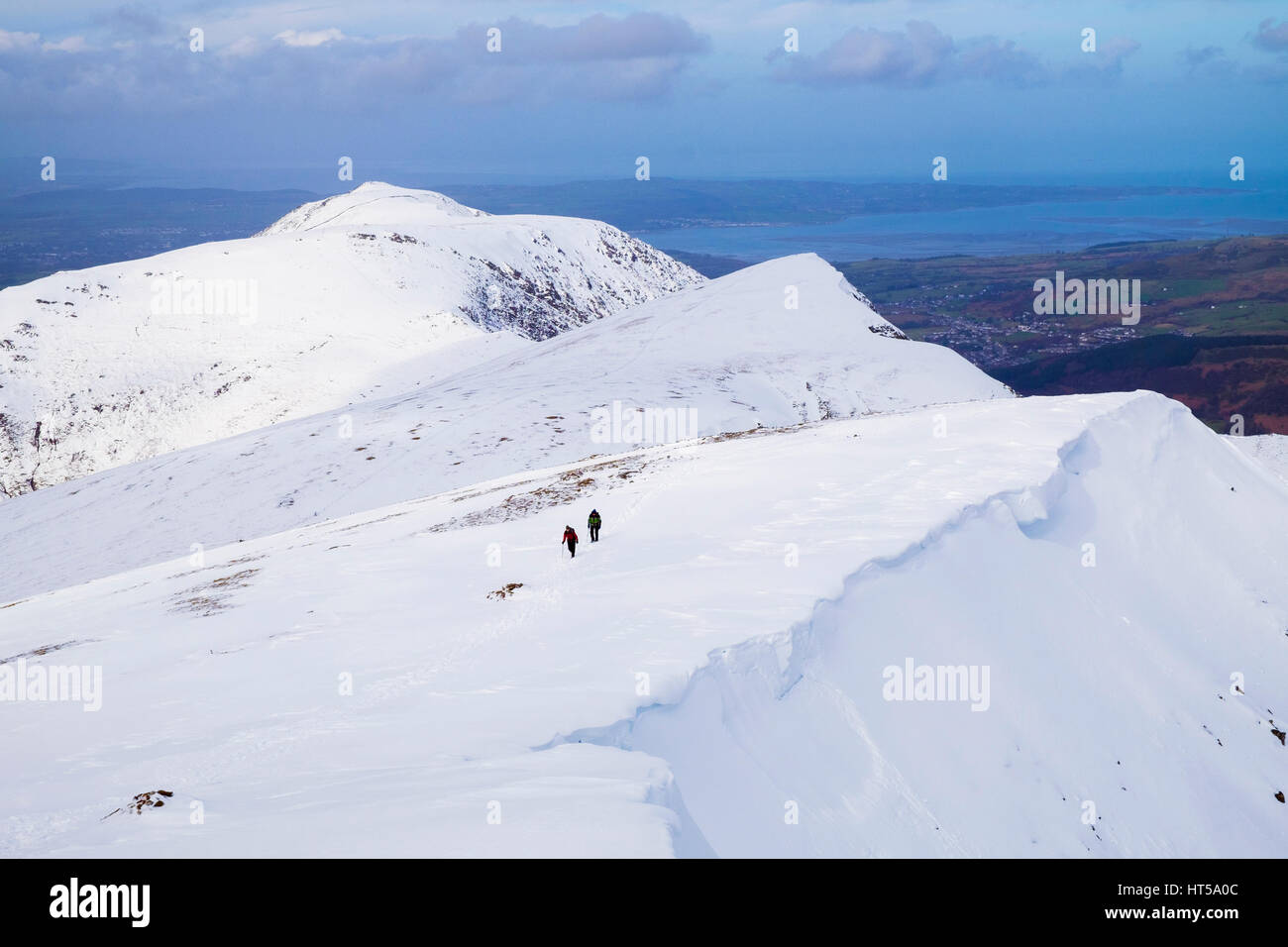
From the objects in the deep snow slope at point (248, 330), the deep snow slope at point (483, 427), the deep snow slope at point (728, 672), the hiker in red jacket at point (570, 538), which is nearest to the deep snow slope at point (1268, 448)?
the deep snow slope at point (483, 427)

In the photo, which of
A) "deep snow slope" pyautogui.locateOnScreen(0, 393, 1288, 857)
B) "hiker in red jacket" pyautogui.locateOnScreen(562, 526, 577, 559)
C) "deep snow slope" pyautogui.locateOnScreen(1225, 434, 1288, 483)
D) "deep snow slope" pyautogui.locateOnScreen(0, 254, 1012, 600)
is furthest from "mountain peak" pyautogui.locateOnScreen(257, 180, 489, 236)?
"hiker in red jacket" pyautogui.locateOnScreen(562, 526, 577, 559)

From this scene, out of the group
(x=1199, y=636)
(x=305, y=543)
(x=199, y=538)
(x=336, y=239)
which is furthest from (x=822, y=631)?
(x=336, y=239)

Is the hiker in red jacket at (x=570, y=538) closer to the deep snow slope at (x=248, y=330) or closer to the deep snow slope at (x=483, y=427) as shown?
the deep snow slope at (x=483, y=427)

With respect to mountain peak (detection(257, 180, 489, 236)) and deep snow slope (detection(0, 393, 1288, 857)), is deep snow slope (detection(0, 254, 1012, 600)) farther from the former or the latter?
mountain peak (detection(257, 180, 489, 236))

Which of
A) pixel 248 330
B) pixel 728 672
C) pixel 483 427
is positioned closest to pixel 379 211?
pixel 248 330

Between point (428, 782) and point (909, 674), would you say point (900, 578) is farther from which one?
point (428, 782)
